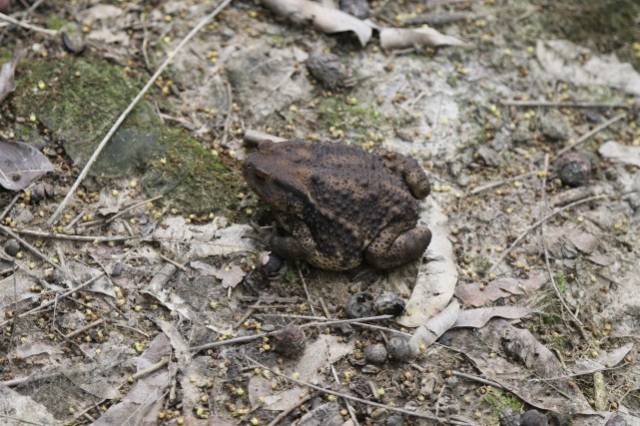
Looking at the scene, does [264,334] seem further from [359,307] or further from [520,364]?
[520,364]

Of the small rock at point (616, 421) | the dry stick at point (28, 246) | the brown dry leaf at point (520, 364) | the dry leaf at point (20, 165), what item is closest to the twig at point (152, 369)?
the dry stick at point (28, 246)

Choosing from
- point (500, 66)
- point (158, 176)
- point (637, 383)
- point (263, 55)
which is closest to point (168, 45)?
point (263, 55)

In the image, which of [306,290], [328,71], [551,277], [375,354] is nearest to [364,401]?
[375,354]

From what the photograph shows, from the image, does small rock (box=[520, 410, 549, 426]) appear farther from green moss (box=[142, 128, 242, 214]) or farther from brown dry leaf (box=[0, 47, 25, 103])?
brown dry leaf (box=[0, 47, 25, 103])

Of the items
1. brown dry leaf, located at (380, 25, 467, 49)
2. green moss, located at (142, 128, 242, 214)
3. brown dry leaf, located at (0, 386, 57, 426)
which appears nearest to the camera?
brown dry leaf, located at (0, 386, 57, 426)

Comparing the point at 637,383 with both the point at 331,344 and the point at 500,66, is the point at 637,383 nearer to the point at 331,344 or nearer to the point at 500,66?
the point at 331,344

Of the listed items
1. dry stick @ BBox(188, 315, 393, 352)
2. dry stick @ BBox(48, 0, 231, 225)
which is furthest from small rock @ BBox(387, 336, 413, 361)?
dry stick @ BBox(48, 0, 231, 225)
